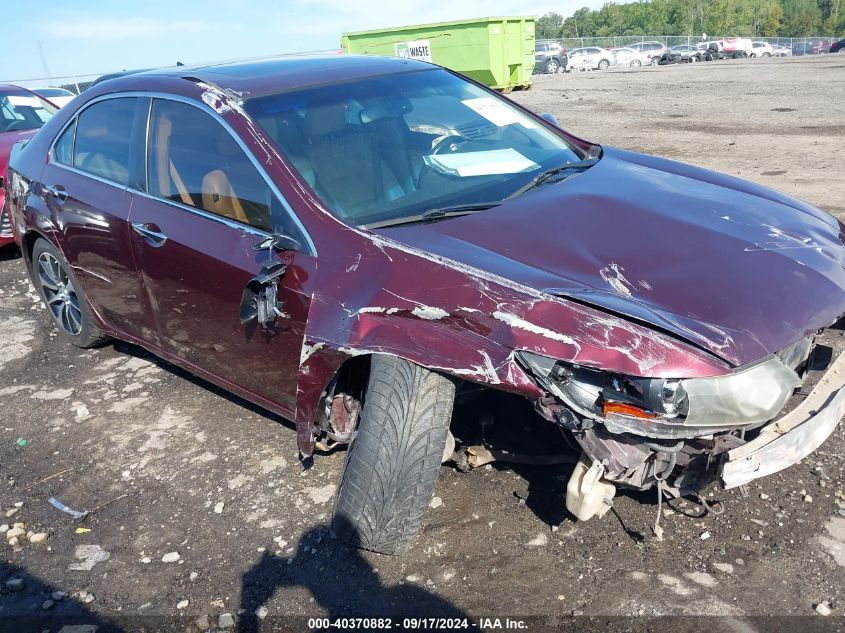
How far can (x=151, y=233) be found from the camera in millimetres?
3529

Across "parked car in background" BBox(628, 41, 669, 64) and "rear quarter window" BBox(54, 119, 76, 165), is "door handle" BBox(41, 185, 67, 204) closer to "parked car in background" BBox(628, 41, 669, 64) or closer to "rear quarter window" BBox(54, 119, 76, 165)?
"rear quarter window" BBox(54, 119, 76, 165)

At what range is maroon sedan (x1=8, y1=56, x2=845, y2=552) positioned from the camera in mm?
2354

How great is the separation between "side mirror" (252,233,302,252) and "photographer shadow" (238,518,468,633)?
1151mm

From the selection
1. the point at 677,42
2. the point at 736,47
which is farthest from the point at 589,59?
the point at 677,42

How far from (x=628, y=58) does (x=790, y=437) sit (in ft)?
143

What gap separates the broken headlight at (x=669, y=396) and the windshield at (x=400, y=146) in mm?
1028

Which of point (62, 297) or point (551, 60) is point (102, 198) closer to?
point (62, 297)

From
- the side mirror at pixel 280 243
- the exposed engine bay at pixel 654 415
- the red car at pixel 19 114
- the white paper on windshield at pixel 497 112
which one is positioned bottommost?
the exposed engine bay at pixel 654 415

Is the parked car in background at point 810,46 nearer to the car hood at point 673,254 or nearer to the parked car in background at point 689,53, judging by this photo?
the parked car in background at point 689,53

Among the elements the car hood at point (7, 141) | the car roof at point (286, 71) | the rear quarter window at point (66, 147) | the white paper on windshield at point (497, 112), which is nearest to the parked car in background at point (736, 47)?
the car hood at point (7, 141)

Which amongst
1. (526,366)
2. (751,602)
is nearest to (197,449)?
(526,366)

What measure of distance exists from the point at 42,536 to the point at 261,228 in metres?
1.61

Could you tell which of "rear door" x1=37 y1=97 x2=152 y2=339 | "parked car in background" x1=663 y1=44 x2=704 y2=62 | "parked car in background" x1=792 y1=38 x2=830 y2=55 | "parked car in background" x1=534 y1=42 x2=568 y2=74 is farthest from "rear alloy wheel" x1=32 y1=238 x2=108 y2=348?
"parked car in background" x1=792 y1=38 x2=830 y2=55

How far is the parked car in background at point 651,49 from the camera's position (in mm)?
43969
